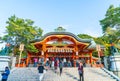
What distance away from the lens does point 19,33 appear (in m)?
27.7

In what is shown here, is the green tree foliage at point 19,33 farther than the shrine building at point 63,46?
Yes

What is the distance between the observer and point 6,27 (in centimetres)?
2809

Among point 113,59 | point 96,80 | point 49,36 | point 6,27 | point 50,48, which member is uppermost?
point 6,27

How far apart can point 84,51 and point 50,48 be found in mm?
5933

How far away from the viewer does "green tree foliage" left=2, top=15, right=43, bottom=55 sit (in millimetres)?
27578

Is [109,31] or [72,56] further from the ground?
[109,31]

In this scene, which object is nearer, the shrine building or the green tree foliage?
the shrine building

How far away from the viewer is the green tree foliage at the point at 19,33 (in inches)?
1086

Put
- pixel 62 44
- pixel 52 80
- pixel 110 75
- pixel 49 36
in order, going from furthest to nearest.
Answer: pixel 62 44
pixel 49 36
pixel 110 75
pixel 52 80

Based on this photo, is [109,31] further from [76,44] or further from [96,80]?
[96,80]

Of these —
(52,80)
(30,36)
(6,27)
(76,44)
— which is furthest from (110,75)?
(6,27)

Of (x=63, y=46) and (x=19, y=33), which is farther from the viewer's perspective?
(x=19, y=33)

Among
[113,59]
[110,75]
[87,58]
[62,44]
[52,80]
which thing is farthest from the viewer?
[87,58]

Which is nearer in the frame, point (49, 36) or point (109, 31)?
point (49, 36)
